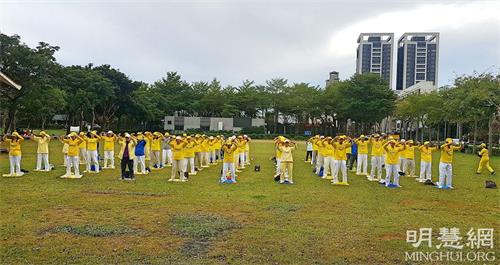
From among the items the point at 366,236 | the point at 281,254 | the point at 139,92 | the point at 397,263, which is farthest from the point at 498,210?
the point at 139,92

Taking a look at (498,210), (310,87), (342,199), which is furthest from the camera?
(310,87)

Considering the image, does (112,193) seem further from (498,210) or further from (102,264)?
(498,210)

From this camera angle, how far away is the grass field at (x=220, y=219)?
300 inches

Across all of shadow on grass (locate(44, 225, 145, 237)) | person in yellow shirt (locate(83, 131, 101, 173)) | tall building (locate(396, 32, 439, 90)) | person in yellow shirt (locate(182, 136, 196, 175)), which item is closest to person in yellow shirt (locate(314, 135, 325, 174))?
person in yellow shirt (locate(182, 136, 196, 175))

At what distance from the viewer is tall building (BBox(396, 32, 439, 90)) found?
105 metres

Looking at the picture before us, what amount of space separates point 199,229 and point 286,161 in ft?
25.9

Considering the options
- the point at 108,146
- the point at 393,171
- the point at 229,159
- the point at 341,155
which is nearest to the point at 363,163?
the point at 393,171

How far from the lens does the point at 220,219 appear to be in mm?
10234

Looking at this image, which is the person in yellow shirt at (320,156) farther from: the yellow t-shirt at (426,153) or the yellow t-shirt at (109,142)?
the yellow t-shirt at (109,142)

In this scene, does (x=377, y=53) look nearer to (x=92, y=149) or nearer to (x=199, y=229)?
(x=92, y=149)

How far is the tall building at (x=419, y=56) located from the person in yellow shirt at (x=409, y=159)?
3634 inches

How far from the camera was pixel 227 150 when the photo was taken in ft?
53.7

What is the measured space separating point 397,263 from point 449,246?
1.67m

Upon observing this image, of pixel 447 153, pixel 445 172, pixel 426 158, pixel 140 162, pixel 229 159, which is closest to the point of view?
pixel 447 153
